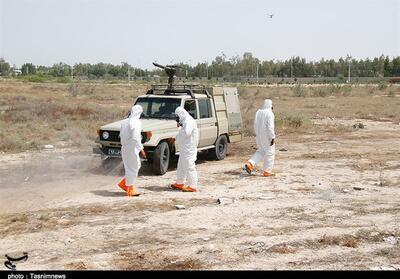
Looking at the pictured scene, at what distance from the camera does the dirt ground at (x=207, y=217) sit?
613cm

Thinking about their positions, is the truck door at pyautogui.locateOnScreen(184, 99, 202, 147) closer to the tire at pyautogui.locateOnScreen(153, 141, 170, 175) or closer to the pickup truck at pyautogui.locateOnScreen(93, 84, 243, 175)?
the pickup truck at pyautogui.locateOnScreen(93, 84, 243, 175)

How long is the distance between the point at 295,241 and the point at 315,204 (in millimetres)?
2280

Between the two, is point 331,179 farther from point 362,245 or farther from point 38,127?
point 38,127

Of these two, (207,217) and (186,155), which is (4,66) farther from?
(207,217)

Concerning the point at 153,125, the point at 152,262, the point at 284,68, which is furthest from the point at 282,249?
the point at 284,68

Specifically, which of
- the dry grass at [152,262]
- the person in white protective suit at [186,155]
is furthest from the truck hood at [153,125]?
the dry grass at [152,262]

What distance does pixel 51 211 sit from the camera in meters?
8.23

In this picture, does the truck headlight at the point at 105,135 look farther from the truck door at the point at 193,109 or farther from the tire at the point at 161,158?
the truck door at the point at 193,109

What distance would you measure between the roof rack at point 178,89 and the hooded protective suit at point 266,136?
1982 millimetres

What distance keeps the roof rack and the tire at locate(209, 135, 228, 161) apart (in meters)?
1.28

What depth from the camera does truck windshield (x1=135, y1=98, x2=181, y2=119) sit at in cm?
1238

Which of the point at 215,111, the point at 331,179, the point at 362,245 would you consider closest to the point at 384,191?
the point at 331,179

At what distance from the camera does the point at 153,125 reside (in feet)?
37.7

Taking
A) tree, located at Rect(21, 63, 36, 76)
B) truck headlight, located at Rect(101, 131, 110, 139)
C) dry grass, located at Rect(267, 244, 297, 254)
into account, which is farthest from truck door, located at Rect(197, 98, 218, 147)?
tree, located at Rect(21, 63, 36, 76)
